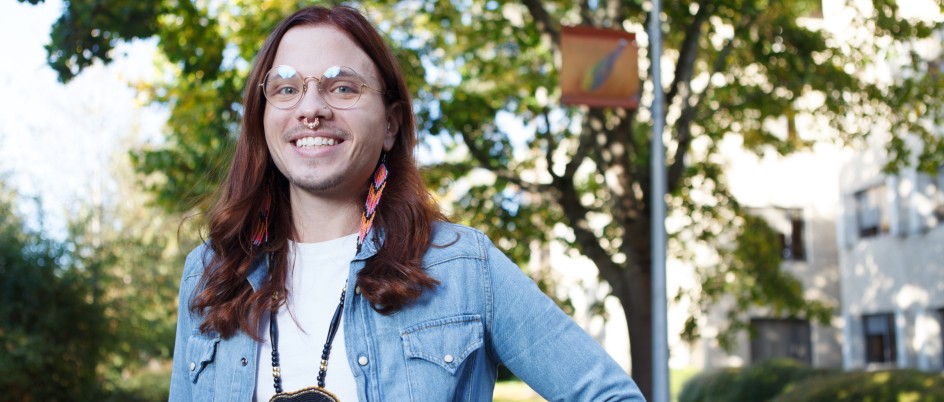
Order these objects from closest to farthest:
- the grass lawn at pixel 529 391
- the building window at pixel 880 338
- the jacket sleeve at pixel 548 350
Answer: the jacket sleeve at pixel 548 350
the building window at pixel 880 338
the grass lawn at pixel 529 391

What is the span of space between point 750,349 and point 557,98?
768 inches

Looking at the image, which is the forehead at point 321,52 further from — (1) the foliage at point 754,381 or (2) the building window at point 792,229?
(2) the building window at point 792,229

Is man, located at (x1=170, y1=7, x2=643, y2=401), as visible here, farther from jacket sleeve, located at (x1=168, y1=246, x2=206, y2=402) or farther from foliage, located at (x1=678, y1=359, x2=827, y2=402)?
foliage, located at (x1=678, y1=359, x2=827, y2=402)

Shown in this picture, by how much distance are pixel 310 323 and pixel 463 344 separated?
0.31 m

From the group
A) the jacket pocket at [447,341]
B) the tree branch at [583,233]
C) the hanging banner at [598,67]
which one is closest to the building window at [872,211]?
the tree branch at [583,233]

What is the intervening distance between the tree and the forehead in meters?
9.31

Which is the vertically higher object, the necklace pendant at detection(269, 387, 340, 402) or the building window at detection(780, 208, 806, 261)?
the building window at detection(780, 208, 806, 261)

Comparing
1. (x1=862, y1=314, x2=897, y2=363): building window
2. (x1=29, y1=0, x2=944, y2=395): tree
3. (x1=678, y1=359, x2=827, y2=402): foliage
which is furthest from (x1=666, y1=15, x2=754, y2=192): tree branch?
(x1=862, y1=314, x2=897, y2=363): building window

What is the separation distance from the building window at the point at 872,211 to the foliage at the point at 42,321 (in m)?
17.3

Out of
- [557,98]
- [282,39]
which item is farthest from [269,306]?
[557,98]

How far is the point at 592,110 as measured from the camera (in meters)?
13.0

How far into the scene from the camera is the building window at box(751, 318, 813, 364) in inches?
1278

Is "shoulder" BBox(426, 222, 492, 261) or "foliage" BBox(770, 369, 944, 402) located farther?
"foliage" BBox(770, 369, 944, 402)

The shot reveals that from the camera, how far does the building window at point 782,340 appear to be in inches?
1278
